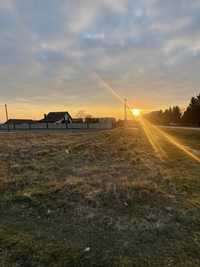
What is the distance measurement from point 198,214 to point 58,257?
7.21ft

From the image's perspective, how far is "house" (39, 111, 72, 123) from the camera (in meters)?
46.2

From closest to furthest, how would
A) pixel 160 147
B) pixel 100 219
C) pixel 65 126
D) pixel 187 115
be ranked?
pixel 100 219 < pixel 160 147 < pixel 65 126 < pixel 187 115

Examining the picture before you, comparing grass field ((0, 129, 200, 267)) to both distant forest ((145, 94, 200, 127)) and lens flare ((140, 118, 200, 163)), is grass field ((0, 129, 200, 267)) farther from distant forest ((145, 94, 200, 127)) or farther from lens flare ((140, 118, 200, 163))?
distant forest ((145, 94, 200, 127))

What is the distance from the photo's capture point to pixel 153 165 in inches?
267

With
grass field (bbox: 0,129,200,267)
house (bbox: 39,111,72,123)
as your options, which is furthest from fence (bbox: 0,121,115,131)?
grass field (bbox: 0,129,200,267)

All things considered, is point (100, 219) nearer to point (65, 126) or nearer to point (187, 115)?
point (65, 126)

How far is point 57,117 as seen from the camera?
47.0 metres

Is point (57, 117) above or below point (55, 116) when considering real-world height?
below

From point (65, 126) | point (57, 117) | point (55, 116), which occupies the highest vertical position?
point (55, 116)

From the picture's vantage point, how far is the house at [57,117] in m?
46.2

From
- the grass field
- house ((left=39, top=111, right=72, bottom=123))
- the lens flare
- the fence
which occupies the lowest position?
the lens flare

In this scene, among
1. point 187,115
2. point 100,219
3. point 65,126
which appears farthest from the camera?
point 187,115

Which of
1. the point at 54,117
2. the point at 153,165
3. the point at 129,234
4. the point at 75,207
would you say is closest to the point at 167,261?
the point at 129,234

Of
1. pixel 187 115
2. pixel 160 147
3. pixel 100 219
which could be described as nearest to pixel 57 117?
pixel 187 115
